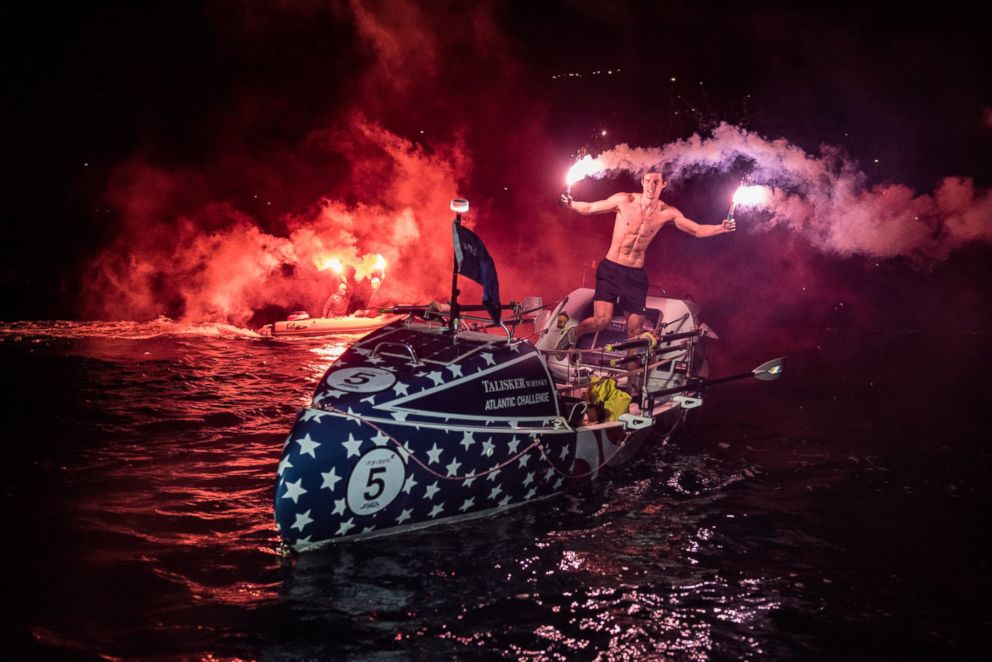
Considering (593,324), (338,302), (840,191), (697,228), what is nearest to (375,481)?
(593,324)

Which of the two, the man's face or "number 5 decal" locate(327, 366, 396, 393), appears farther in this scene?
the man's face

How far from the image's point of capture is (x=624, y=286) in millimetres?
→ 10031

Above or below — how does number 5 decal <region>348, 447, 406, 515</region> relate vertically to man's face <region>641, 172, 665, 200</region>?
below

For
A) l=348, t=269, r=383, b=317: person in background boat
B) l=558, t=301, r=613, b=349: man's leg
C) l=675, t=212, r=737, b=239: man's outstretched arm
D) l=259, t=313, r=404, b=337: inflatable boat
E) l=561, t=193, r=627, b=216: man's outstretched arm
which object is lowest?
l=558, t=301, r=613, b=349: man's leg

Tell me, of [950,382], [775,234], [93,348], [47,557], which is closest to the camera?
[47,557]

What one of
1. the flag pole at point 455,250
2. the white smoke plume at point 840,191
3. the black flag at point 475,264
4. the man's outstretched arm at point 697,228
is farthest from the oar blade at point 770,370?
the flag pole at point 455,250

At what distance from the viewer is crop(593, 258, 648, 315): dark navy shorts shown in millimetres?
10023

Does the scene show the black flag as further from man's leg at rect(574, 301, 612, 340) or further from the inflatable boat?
the inflatable boat

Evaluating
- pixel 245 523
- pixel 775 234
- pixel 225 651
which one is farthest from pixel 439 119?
pixel 225 651

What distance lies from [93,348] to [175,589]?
11303mm

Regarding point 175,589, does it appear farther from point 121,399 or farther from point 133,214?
point 133,214

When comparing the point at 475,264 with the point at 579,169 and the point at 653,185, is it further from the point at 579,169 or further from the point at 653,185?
the point at 653,185

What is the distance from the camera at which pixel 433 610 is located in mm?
5188

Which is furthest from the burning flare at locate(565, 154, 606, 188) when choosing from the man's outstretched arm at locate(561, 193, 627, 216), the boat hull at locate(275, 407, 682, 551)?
the boat hull at locate(275, 407, 682, 551)
